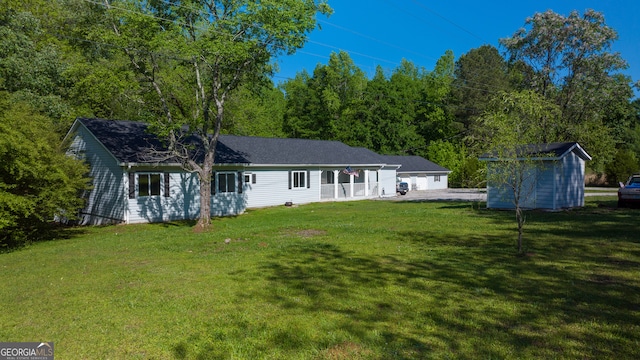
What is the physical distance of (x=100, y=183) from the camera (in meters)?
21.6

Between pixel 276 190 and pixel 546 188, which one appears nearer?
pixel 546 188

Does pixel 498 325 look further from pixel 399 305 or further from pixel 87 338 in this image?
pixel 87 338

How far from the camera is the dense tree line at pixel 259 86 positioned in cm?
1614

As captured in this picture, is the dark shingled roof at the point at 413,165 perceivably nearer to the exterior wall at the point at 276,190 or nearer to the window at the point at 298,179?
the exterior wall at the point at 276,190

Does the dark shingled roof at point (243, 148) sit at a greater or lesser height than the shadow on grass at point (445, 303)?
greater

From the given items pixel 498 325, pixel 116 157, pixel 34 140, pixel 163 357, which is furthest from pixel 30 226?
pixel 498 325

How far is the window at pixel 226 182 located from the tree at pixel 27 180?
8.62 metres

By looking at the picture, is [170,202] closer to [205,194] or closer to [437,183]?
[205,194]

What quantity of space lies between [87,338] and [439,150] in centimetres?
5536

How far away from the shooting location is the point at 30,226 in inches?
607

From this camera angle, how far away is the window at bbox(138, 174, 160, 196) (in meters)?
20.7

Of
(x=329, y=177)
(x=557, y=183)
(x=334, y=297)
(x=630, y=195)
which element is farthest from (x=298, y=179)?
(x=334, y=297)

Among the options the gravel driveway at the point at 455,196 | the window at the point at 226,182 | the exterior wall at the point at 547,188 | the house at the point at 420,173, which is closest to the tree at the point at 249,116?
the window at the point at 226,182

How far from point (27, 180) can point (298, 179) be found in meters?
18.2
